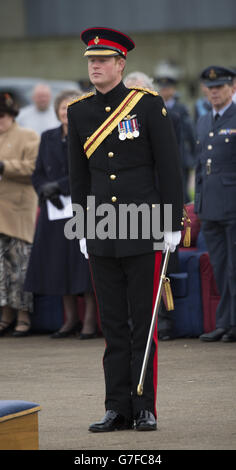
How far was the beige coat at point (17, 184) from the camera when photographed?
28.5ft

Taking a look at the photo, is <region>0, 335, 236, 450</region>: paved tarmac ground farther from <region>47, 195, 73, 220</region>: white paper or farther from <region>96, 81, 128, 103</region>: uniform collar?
<region>96, 81, 128, 103</region>: uniform collar

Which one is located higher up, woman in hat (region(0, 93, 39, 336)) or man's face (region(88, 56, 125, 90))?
man's face (region(88, 56, 125, 90))

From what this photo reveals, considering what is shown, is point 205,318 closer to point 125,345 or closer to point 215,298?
point 215,298

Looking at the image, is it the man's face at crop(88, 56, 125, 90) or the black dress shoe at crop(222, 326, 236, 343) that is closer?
the man's face at crop(88, 56, 125, 90)

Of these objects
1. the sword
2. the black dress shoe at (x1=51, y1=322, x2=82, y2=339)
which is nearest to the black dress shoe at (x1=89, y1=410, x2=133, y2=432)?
the sword

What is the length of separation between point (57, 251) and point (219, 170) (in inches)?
57.8

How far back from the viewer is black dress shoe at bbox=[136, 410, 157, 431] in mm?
5109

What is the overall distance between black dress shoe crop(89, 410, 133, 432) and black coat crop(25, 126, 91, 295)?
10.2ft

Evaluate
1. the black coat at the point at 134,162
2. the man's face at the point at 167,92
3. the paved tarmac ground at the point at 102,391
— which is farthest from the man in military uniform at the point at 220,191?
the man's face at the point at 167,92

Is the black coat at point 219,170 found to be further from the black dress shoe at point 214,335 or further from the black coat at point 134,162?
the black coat at point 134,162

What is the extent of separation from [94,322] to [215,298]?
0.94 meters

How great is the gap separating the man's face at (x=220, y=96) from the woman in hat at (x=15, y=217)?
60.9 inches

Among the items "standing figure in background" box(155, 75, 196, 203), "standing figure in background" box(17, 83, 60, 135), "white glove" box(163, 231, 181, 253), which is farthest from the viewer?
"standing figure in background" box(17, 83, 60, 135)
